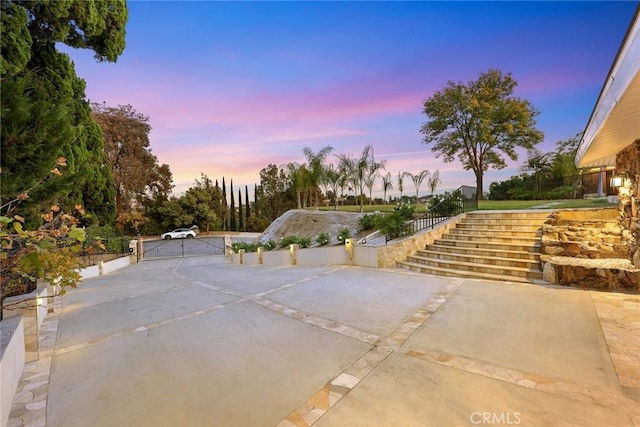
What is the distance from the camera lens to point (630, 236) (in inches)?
203

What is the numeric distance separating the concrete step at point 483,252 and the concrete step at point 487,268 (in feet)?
1.51

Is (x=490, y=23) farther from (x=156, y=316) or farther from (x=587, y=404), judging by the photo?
(x=156, y=316)

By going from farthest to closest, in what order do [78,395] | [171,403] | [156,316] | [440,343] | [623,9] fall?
[623,9]
[156,316]
[440,343]
[78,395]
[171,403]

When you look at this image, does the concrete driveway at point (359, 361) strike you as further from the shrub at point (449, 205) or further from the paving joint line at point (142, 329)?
the shrub at point (449, 205)

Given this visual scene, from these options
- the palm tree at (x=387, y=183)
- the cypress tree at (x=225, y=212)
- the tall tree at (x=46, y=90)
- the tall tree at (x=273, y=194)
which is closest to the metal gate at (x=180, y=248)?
the tall tree at (x=273, y=194)

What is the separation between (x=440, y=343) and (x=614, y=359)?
1.51m

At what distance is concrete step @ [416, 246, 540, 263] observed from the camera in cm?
605

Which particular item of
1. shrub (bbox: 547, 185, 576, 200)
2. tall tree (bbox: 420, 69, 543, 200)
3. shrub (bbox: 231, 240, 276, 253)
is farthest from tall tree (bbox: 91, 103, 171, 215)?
shrub (bbox: 547, 185, 576, 200)

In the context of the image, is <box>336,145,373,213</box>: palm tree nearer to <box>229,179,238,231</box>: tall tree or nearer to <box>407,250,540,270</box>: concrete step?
<box>407,250,540,270</box>: concrete step

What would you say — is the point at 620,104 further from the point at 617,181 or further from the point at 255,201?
the point at 255,201

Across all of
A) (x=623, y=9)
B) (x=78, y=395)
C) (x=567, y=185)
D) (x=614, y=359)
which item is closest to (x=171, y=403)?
(x=78, y=395)

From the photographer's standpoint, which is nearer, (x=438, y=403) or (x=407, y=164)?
(x=438, y=403)

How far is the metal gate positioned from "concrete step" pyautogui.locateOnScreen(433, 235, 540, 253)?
15.6 m

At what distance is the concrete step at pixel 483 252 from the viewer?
19.8 ft
